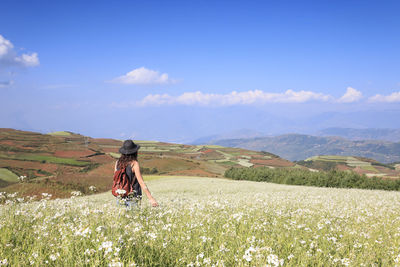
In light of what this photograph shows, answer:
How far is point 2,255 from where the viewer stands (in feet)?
12.1

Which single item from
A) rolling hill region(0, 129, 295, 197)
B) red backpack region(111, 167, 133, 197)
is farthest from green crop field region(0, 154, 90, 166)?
red backpack region(111, 167, 133, 197)

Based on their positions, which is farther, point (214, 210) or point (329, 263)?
point (214, 210)

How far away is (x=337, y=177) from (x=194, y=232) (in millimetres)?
41002

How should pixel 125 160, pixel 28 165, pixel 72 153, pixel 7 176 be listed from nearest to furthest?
pixel 125 160, pixel 7 176, pixel 28 165, pixel 72 153

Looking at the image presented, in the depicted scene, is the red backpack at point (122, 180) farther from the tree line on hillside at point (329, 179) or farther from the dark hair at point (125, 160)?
the tree line on hillside at point (329, 179)

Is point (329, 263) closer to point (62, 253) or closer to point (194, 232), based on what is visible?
point (194, 232)

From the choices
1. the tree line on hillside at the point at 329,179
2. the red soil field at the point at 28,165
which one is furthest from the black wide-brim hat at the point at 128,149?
the red soil field at the point at 28,165

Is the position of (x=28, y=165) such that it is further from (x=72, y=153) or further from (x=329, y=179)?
(x=329, y=179)

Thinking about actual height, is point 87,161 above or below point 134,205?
below

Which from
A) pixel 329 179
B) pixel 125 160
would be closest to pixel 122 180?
pixel 125 160

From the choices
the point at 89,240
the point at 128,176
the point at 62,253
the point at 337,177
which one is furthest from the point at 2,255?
the point at 337,177

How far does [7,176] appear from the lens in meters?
36.7

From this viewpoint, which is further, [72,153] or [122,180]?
[72,153]

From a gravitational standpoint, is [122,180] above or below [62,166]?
above
